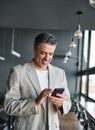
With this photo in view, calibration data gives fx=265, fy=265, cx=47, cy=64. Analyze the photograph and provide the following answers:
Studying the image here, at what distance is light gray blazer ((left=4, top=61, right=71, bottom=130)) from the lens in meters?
1.27

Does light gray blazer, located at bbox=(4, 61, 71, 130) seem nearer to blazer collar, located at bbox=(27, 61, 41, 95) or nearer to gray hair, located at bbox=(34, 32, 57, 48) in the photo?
blazer collar, located at bbox=(27, 61, 41, 95)

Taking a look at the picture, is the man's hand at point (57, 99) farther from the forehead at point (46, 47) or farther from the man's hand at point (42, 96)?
the forehead at point (46, 47)

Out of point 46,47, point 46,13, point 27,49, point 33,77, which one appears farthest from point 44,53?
point 27,49

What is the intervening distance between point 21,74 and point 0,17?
495 centimetres

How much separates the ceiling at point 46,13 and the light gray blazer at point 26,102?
390cm

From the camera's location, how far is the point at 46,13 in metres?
5.73

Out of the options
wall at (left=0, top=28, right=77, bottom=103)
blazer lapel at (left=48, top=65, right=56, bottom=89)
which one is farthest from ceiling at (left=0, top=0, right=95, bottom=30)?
wall at (left=0, top=28, right=77, bottom=103)

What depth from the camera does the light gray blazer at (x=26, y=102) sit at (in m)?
1.27

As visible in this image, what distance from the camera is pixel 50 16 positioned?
5.91 meters

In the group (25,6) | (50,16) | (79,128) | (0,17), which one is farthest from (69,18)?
(79,128)

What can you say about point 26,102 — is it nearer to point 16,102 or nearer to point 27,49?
point 16,102

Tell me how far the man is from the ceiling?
3.86 meters

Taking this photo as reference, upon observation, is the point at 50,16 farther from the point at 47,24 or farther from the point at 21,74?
the point at 21,74

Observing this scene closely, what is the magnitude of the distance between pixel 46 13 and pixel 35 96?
15.0 feet
